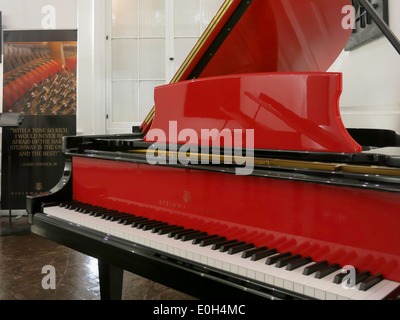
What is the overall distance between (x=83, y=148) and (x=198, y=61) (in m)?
0.73

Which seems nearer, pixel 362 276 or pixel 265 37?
pixel 362 276

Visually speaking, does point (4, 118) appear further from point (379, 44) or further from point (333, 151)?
point (333, 151)

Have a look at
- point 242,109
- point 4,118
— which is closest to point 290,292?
point 242,109

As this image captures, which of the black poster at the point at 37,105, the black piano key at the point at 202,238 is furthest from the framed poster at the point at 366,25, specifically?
the black poster at the point at 37,105

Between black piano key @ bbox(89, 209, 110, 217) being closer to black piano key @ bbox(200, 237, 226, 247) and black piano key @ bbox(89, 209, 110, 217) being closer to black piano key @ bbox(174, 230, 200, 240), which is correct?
black piano key @ bbox(174, 230, 200, 240)

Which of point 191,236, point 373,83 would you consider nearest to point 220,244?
point 191,236

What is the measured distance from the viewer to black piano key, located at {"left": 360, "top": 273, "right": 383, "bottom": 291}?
0.93 metres

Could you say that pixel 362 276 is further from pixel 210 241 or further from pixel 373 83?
pixel 373 83

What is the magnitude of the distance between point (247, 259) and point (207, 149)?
458mm

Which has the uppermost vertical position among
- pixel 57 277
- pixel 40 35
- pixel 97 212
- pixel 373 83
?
pixel 40 35

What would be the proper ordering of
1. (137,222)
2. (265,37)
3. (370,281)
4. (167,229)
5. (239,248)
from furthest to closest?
(265,37) → (137,222) → (167,229) → (239,248) → (370,281)

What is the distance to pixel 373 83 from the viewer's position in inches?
111

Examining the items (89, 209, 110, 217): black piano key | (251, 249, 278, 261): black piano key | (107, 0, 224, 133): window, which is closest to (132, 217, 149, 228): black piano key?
(89, 209, 110, 217): black piano key

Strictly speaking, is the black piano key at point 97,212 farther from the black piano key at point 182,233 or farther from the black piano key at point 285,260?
the black piano key at point 285,260
